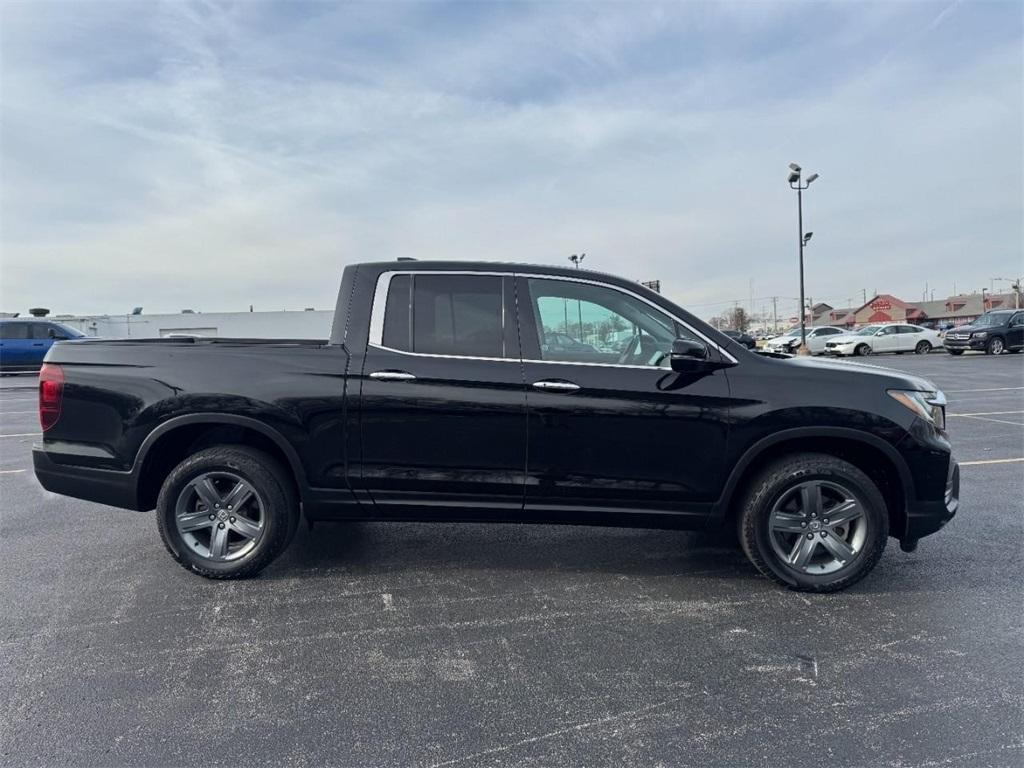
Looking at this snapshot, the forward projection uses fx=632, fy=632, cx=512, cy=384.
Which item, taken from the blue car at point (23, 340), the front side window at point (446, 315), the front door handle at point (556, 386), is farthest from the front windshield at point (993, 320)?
the blue car at point (23, 340)

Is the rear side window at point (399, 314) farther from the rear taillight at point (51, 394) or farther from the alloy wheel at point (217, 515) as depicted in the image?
the rear taillight at point (51, 394)

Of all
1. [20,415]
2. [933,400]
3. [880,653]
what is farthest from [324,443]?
[20,415]

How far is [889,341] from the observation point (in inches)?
1182

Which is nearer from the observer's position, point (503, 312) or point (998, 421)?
point (503, 312)

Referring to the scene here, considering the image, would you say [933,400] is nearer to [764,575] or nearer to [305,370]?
[764,575]

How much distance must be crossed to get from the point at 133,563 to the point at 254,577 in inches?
38.3

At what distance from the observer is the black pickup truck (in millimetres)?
3520

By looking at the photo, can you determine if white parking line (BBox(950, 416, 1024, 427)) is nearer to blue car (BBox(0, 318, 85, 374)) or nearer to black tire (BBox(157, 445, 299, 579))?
black tire (BBox(157, 445, 299, 579))

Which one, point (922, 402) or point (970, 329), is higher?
point (970, 329)

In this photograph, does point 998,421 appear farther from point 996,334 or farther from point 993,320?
point 993,320

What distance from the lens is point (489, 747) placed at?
2.36 meters

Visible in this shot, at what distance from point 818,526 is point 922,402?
93 cm

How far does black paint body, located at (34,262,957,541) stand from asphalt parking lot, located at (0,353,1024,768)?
48 centimetres

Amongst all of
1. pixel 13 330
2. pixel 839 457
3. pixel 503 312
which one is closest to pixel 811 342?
pixel 839 457
